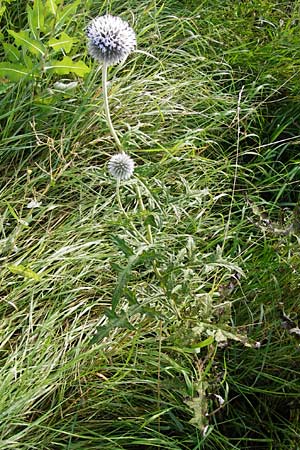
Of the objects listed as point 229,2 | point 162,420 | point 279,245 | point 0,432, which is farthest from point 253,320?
point 229,2

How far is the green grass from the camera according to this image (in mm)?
1505

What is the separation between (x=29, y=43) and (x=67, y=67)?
119mm

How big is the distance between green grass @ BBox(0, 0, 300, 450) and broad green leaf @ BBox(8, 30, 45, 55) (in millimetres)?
92

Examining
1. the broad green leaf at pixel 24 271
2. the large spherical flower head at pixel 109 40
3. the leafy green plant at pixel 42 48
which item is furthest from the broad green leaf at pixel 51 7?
the broad green leaf at pixel 24 271

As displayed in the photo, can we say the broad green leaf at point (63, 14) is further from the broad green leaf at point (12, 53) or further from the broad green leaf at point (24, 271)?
the broad green leaf at point (24, 271)

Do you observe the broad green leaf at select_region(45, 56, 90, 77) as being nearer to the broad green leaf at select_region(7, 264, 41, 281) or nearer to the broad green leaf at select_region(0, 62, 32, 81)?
the broad green leaf at select_region(0, 62, 32, 81)

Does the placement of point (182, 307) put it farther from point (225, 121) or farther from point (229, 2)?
point (229, 2)

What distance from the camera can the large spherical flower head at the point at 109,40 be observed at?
1476mm

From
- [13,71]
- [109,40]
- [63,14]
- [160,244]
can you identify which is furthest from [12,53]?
[160,244]

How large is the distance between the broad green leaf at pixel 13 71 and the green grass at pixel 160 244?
40 millimetres

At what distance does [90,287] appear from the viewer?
5.64 ft

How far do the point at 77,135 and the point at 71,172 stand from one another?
130mm

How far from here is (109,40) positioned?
1.49m

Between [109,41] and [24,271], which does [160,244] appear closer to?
[24,271]
